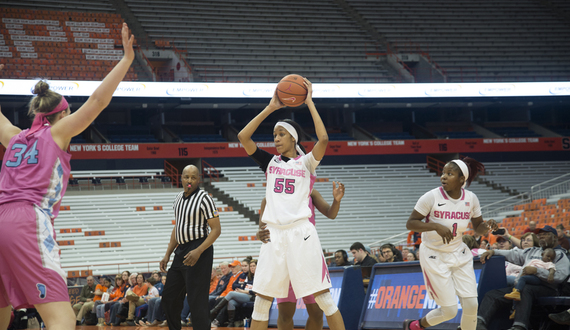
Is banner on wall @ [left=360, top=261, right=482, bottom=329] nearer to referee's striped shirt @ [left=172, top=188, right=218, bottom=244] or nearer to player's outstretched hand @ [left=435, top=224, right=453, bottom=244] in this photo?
player's outstretched hand @ [left=435, top=224, right=453, bottom=244]

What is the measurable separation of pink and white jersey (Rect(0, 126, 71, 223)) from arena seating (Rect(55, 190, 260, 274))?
15.4 m

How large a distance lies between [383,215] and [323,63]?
940cm

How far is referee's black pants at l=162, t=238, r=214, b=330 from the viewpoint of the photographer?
564cm

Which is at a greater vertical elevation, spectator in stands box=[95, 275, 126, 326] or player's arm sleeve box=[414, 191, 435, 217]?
player's arm sleeve box=[414, 191, 435, 217]

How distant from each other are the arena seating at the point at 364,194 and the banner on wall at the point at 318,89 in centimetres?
366

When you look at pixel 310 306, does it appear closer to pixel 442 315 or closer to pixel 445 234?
→ pixel 445 234

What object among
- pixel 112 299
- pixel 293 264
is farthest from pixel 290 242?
pixel 112 299

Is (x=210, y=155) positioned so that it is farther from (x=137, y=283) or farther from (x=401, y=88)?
(x=137, y=283)

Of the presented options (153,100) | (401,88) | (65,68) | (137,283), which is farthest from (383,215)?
(65,68)

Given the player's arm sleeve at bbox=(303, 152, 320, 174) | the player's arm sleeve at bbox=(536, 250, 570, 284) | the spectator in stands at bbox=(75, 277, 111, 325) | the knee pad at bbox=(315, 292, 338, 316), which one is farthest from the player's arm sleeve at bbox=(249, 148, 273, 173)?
the spectator in stands at bbox=(75, 277, 111, 325)

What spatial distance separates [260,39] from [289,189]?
87.1 ft

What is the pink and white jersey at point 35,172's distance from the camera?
300 cm

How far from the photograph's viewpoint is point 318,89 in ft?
85.1

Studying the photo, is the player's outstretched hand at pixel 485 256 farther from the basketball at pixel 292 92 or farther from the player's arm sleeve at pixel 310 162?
the basketball at pixel 292 92
